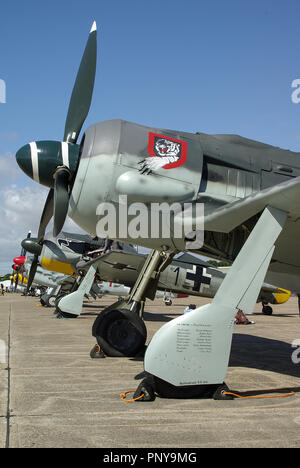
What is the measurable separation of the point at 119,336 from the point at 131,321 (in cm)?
49

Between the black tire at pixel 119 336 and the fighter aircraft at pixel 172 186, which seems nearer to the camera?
the fighter aircraft at pixel 172 186

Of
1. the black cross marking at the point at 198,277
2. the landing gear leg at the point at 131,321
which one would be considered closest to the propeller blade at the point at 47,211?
the landing gear leg at the point at 131,321

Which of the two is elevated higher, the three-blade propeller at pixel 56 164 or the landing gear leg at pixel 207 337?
the three-blade propeller at pixel 56 164

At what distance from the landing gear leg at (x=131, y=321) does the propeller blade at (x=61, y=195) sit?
6.89ft

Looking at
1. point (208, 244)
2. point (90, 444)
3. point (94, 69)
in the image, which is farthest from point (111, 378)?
point (94, 69)

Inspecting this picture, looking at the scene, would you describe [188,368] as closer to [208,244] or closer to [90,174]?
[208,244]

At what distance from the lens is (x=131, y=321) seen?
715 cm

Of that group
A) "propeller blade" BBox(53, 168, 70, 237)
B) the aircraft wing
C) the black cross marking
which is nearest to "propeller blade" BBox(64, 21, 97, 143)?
"propeller blade" BBox(53, 168, 70, 237)

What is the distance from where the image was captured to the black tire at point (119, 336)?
725cm

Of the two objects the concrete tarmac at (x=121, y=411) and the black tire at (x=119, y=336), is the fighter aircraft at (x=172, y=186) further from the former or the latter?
the black tire at (x=119, y=336)

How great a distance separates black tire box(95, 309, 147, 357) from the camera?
7.25m

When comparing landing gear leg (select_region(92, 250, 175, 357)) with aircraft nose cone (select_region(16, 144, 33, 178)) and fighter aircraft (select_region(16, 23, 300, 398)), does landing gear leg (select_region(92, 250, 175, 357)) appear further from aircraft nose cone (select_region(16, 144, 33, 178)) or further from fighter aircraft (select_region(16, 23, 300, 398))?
aircraft nose cone (select_region(16, 144, 33, 178))

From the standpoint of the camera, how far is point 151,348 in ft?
13.8
